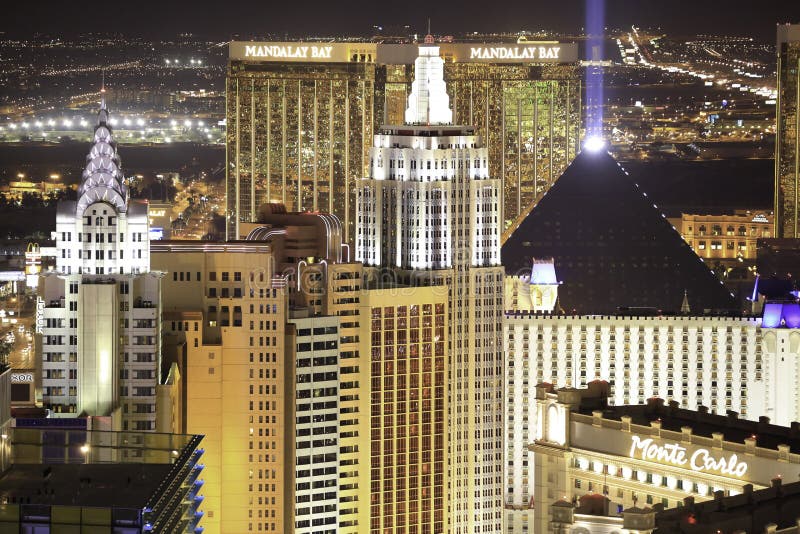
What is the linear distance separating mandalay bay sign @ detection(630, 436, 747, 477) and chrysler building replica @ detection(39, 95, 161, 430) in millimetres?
41374

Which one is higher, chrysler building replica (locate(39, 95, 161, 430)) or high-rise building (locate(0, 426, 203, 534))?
chrysler building replica (locate(39, 95, 161, 430))

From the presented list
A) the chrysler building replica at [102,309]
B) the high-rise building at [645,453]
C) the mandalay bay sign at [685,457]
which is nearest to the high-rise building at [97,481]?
the high-rise building at [645,453]

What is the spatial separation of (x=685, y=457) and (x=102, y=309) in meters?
49.8

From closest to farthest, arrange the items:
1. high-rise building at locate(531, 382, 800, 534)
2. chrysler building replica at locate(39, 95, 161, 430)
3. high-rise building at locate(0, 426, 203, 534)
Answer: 1. high-rise building at locate(0, 426, 203, 534)
2. high-rise building at locate(531, 382, 800, 534)
3. chrysler building replica at locate(39, 95, 161, 430)

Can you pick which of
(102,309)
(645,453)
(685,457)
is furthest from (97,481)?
(102,309)

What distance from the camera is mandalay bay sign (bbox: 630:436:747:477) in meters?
151

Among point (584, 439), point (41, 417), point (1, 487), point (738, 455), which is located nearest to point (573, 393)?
point (584, 439)

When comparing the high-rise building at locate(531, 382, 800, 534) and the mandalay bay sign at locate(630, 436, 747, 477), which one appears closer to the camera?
the high-rise building at locate(531, 382, 800, 534)

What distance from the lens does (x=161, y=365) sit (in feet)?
634

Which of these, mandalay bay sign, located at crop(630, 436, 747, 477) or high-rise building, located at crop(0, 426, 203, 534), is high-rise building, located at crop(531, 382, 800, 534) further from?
high-rise building, located at crop(0, 426, 203, 534)

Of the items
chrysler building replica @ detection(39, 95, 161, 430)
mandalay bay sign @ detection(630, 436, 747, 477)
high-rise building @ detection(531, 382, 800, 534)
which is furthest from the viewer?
chrysler building replica @ detection(39, 95, 161, 430)

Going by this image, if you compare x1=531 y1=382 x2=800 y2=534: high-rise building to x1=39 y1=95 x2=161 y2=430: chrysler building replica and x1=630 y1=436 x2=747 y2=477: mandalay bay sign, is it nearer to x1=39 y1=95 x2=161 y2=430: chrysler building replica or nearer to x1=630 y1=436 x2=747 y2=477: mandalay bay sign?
x1=630 y1=436 x2=747 y2=477: mandalay bay sign

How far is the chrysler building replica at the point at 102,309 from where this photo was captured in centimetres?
18575

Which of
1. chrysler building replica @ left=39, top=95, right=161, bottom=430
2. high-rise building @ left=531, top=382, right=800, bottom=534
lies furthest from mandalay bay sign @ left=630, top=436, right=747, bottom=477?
chrysler building replica @ left=39, top=95, right=161, bottom=430
